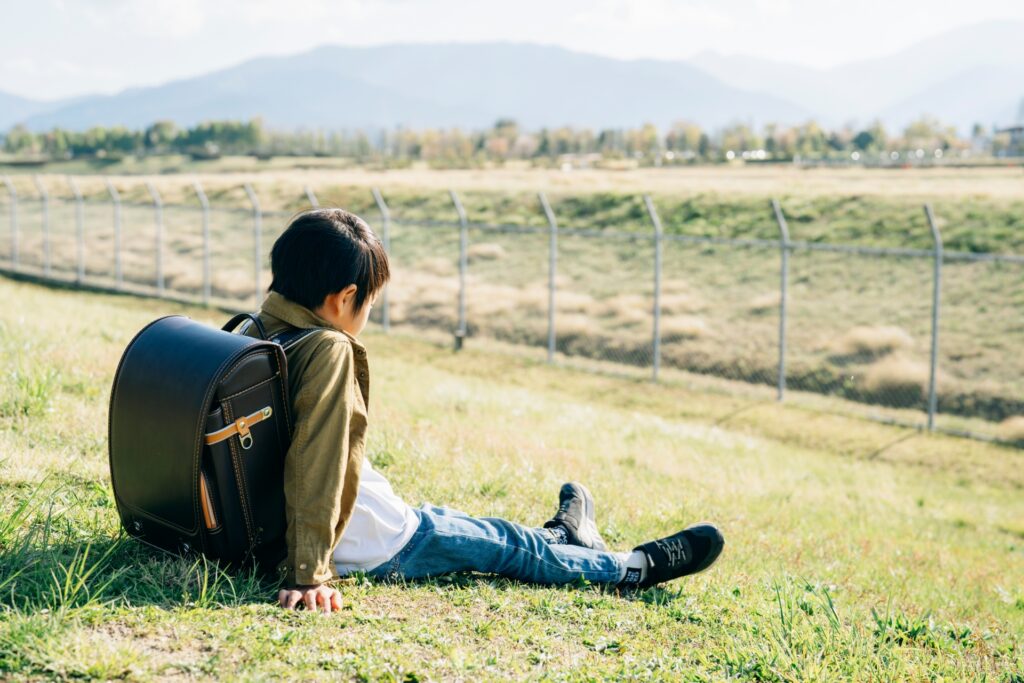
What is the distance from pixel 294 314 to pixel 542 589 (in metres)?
1.31

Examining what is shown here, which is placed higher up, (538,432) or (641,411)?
(538,432)

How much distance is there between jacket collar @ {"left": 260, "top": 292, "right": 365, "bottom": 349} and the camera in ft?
10.3

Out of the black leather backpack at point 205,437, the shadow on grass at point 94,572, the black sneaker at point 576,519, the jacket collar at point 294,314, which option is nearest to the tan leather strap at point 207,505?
the black leather backpack at point 205,437

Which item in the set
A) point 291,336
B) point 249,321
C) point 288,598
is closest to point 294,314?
point 291,336

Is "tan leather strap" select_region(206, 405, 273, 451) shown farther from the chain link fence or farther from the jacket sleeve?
the chain link fence

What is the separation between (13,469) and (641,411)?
8.94 metres

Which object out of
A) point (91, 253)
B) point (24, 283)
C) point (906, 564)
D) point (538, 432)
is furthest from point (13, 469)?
point (91, 253)

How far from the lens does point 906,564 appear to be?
6.21 m

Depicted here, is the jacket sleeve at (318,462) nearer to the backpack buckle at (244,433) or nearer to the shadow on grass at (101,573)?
the backpack buckle at (244,433)

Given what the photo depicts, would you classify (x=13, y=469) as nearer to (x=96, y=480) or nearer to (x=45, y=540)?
(x=96, y=480)

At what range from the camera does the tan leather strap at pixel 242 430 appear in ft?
9.54

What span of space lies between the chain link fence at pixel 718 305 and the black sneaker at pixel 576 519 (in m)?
8.33

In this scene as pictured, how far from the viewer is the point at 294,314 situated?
10.3 ft

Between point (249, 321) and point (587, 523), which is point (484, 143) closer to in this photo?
point (587, 523)
